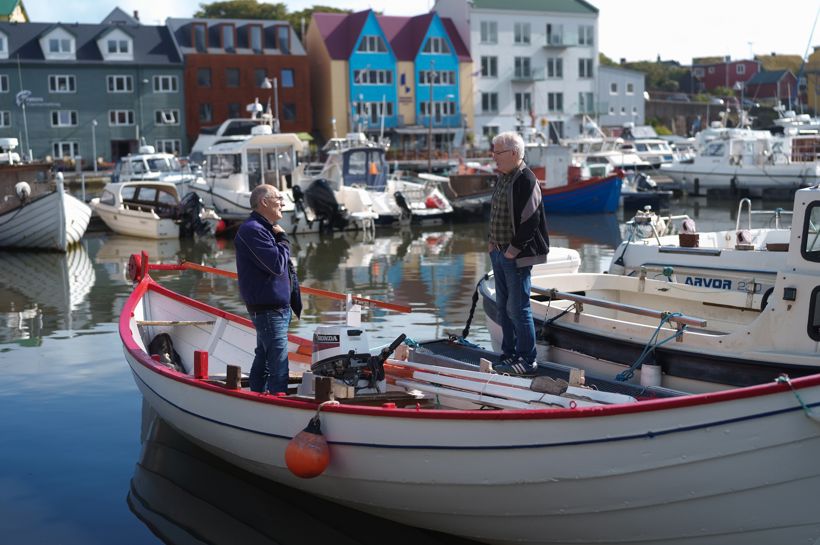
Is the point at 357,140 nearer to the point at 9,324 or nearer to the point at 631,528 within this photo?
the point at 9,324

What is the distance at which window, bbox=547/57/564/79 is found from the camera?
67.3 m

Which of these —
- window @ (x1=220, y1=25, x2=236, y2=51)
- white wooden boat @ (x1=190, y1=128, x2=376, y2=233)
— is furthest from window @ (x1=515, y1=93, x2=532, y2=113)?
white wooden boat @ (x1=190, y1=128, x2=376, y2=233)

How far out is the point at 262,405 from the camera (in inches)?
292

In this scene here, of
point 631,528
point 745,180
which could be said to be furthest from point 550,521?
point 745,180

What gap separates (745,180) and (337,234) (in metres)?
19.5

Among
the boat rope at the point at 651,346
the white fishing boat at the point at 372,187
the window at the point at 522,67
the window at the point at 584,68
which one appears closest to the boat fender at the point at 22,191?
the white fishing boat at the point at 372,187

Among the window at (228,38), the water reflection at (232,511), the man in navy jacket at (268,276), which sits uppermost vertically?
the window at (228,38)

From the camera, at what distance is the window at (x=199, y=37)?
Answer: 2231 inches

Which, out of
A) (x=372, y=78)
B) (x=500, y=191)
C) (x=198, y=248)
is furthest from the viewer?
(x=372, y=78)

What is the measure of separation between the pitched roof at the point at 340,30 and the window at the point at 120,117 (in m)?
12.3

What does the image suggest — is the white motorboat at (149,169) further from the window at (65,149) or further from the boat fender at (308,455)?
the boat fender at (308,455)

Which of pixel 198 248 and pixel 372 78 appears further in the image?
pixel 372 78

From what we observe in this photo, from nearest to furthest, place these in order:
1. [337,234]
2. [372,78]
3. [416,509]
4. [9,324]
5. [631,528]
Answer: [631,528], [416,509], [9,324], [337,234], [372,78]

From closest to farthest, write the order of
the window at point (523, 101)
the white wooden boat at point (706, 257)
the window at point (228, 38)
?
the white wooden boat at point (706, 257), the window at point (228, 38), the window at point (523, 101)
